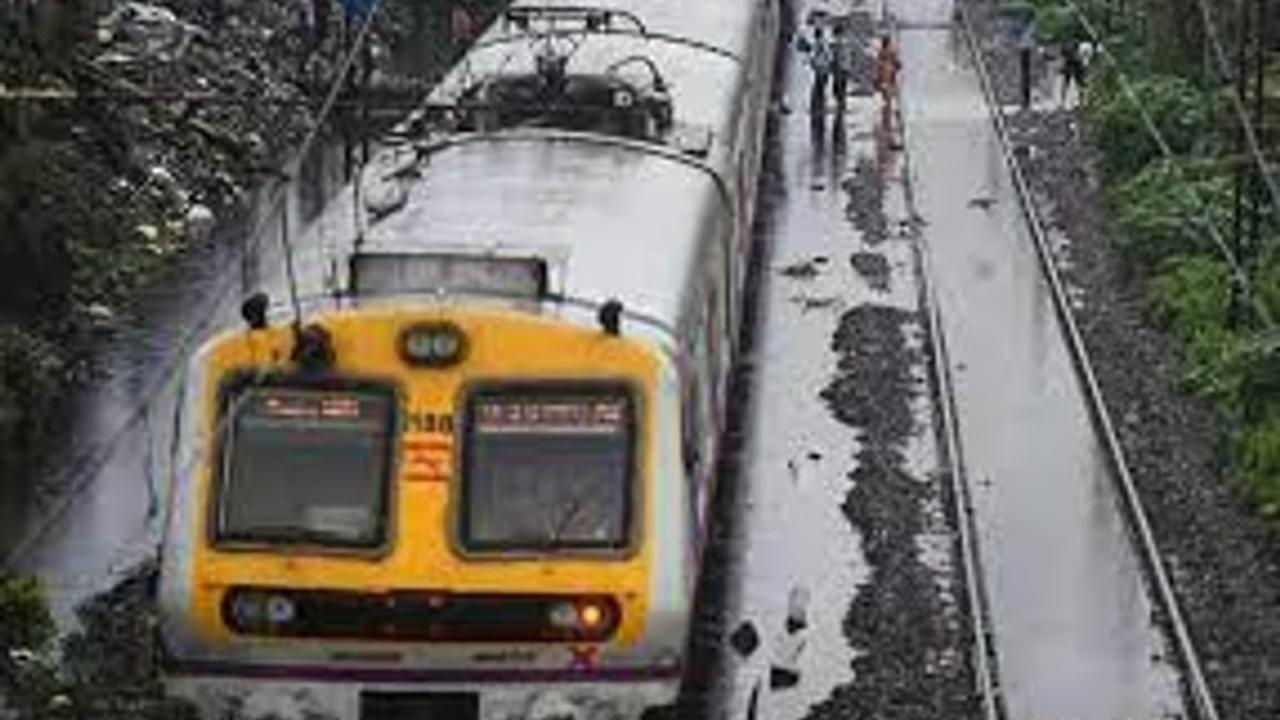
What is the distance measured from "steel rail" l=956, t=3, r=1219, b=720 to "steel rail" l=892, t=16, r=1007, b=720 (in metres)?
1.11

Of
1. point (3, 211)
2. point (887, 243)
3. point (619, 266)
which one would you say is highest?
point (619, 266)

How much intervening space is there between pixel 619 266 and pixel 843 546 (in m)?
5.29

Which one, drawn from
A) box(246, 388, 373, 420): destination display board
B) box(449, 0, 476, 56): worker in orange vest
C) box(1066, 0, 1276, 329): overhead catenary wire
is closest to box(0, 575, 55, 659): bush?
box(246, 388, 373, 420): destination display board

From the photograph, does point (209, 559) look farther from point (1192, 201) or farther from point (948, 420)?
point (1192, 201)

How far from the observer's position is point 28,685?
512 inches

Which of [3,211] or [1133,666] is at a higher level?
[3,211]

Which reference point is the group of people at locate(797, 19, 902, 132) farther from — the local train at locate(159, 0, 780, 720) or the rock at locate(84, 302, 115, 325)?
the local train at locate(159, 0, 780, 720)

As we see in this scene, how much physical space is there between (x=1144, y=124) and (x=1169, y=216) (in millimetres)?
3377

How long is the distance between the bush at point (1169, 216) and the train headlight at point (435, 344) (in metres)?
13.8

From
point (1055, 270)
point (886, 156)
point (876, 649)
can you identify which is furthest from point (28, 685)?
point (886, 156)

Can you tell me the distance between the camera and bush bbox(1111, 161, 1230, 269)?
2375cm

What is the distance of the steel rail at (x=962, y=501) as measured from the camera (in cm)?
1403

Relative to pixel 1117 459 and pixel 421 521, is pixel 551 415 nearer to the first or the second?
pixel 421 521

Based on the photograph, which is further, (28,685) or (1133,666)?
(1133,666)
